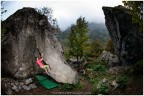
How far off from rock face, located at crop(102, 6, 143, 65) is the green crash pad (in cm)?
997

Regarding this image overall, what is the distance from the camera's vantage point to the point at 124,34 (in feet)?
87.2

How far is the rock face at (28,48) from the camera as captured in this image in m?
19.5

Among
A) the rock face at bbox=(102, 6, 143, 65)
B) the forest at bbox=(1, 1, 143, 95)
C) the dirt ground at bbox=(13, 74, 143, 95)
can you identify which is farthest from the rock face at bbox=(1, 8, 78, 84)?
the rock face at bbox=(102, 6, 143, 65)

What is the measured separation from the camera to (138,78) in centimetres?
1925

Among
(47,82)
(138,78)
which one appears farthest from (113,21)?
(47,82)

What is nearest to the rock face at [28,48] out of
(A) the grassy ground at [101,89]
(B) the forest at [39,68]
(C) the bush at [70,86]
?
(B) the forest at [39,68]

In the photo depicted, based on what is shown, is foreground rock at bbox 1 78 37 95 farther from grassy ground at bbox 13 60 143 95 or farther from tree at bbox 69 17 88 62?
tree at bbox 69 17 88 62

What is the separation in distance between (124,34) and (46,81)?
10.9 meters

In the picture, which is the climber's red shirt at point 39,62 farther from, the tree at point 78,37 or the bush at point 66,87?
the tree at point 78,37

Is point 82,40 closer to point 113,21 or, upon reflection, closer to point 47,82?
point 113,21

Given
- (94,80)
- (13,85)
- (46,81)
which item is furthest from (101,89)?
(13,85)

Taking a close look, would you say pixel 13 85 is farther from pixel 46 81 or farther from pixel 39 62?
pixel 39 62

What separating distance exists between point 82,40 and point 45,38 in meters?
8.77

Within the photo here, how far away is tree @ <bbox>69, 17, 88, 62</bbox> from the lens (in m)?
29.9
